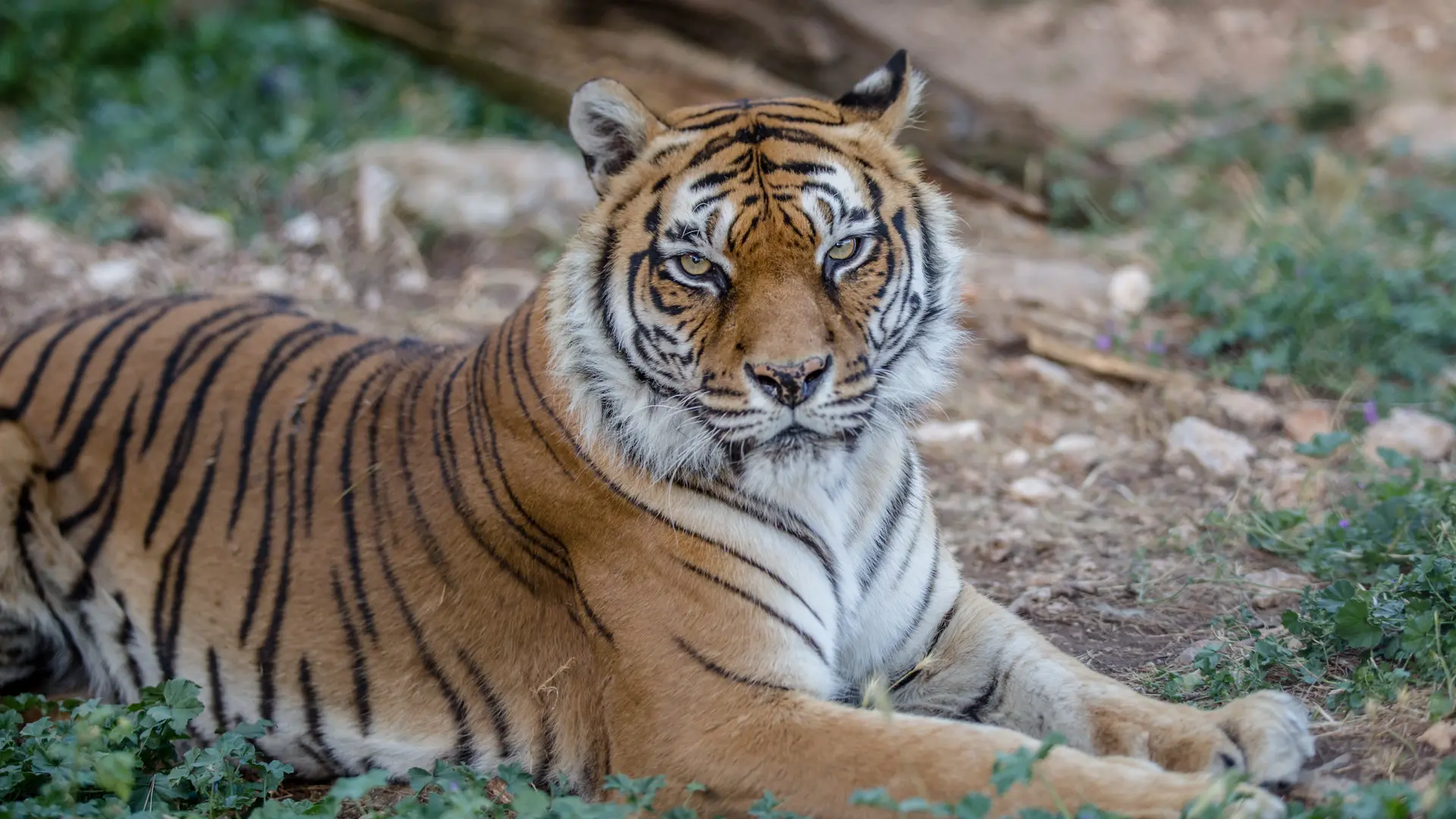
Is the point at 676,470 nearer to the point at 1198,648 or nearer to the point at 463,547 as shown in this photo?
the point at 463,547

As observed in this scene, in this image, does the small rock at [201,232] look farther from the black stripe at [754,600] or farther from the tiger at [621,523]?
the black stripe at [754,600]

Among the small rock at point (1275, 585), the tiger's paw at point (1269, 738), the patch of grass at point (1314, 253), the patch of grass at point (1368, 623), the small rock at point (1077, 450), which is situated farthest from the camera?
the patch of grass at point (1314, 253)

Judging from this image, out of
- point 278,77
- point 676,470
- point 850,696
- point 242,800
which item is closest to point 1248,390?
point 850,696

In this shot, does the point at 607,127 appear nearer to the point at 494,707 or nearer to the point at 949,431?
the point at 494,707

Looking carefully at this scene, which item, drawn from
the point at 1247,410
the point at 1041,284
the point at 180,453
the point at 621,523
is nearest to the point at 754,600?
the point at 621,523

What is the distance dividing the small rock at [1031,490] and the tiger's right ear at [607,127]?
202cm

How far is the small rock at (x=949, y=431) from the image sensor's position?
16.3 ft

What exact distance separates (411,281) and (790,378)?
368cm

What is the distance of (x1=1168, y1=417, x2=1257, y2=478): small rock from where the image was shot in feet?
15.0

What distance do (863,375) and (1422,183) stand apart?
474 centimetres

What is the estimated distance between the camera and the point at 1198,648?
3.42 meters

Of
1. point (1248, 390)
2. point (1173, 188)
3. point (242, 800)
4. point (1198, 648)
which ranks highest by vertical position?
point (1173, 188)

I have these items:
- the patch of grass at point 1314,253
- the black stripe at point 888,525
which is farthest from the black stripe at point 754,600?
the patch of grass at point 1314,253

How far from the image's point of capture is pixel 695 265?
9.60 ft
